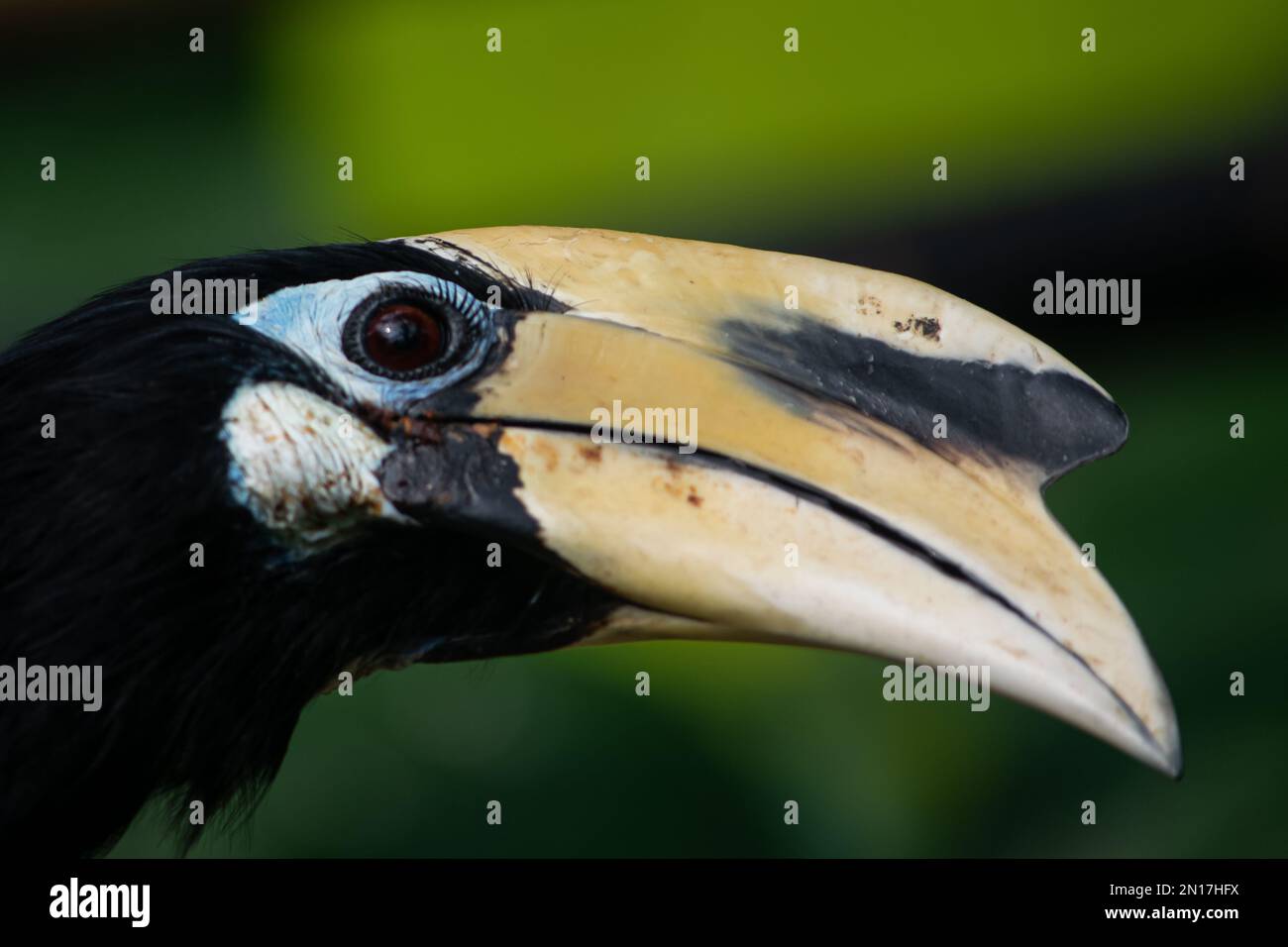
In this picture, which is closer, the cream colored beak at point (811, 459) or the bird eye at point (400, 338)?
the cream colored beak at point (811, 459)

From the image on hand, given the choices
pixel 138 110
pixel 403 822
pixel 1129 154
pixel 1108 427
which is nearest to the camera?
pixel 1108 427

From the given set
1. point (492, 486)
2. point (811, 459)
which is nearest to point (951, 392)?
point (811, 459)

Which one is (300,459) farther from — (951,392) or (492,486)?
(951,392)

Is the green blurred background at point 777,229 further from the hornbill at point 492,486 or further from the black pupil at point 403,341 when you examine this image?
the black pupil at point 403,341

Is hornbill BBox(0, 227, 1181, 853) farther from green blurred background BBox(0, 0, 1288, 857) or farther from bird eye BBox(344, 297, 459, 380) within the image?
green blurred background BBox(0, 0, 1288, 857)

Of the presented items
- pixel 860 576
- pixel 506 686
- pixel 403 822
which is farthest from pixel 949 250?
pixel 860 576

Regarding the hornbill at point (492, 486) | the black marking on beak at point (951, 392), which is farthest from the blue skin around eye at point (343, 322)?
the black marking on beak at point (951, 392)

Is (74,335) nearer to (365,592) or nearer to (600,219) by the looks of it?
(365,592)
